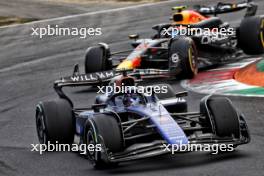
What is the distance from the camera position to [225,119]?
11180 mm

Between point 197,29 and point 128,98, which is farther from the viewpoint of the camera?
point 197,29

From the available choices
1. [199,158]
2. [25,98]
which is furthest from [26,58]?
[199,158]

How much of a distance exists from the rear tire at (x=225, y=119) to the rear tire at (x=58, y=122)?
2.01 meters

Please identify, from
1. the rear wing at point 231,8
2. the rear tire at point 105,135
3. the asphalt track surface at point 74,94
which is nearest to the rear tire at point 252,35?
the rear wing at point 231,8

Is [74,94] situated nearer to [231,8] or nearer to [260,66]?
[260,66]

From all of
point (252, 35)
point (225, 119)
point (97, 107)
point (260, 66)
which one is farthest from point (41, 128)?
point (252, 35)

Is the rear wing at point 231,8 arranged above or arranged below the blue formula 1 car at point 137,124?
above

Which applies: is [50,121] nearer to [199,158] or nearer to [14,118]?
[199,158]

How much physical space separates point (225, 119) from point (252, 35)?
9006 mm

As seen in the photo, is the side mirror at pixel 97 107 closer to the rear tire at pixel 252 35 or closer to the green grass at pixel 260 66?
the green grass at pixel 260 66

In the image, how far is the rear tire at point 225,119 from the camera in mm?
11125

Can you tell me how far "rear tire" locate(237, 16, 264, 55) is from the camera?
1973cm

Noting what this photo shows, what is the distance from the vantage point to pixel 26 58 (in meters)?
23.6

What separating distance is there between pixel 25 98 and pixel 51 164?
21.6ft
